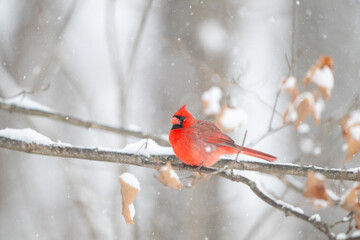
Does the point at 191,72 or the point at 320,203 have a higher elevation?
the point at 320,203

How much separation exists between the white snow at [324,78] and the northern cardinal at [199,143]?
22.7 inches

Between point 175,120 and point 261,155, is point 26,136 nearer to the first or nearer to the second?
point 175,120

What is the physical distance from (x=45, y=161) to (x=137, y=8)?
5297 mm

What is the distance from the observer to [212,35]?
6.00 m

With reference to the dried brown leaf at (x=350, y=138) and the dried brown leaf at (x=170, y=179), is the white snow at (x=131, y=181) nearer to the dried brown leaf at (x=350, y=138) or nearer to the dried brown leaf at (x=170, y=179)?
the dried brown leaf at (x=170, y=179)

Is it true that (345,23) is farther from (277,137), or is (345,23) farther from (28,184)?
(28,184)

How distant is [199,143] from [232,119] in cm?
35

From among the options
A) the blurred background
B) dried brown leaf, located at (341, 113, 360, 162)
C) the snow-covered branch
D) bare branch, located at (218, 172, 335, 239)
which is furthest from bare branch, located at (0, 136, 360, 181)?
the blurred background

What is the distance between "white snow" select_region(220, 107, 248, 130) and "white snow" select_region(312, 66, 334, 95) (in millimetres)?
754

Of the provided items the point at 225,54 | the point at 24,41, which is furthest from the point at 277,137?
the point at 24,41

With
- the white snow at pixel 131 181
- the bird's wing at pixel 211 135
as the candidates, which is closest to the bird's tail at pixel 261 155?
the bird's wing at pixel 211 135

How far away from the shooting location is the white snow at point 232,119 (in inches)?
117

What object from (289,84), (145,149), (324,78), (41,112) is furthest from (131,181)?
(41,112)

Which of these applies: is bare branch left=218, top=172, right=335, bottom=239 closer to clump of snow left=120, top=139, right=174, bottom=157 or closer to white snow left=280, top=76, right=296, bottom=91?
clump of snow left=120, top=139, right=174, bottom=157
